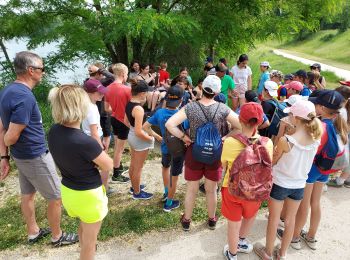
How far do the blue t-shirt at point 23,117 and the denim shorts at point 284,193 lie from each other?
2415mm

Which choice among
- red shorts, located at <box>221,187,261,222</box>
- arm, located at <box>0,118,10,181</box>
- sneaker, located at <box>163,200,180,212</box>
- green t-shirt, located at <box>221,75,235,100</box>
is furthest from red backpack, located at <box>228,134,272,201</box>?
green t-shirt, located at <box>221,75,235,100</box>

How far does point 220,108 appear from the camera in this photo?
3.42 m

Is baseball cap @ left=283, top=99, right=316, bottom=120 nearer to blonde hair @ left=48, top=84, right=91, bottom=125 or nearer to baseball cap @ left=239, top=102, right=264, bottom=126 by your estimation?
baseball cap @ left=239, top=102, right=264, bottom=126

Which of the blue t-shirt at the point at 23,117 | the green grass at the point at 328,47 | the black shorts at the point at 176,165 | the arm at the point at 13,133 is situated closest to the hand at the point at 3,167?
the blue t-shirt at the point at 23,117

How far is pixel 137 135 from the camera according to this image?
411cm

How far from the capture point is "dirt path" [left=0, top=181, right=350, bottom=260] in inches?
139

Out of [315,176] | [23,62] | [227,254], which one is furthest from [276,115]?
[23,62]

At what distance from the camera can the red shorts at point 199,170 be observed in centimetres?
366

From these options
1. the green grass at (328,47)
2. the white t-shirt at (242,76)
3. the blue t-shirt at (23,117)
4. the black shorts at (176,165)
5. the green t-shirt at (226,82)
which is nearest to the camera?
the blue t-shirt at (23,117)

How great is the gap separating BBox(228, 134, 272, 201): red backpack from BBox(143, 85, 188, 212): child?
1123 millimetres

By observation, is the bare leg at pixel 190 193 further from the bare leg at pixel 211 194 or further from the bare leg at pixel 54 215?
the bare leg at pixel 54 215

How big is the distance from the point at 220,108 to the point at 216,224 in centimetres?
159

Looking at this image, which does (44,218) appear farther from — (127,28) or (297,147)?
(127,28)

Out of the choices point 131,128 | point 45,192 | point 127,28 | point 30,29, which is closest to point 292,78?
point 127,28
